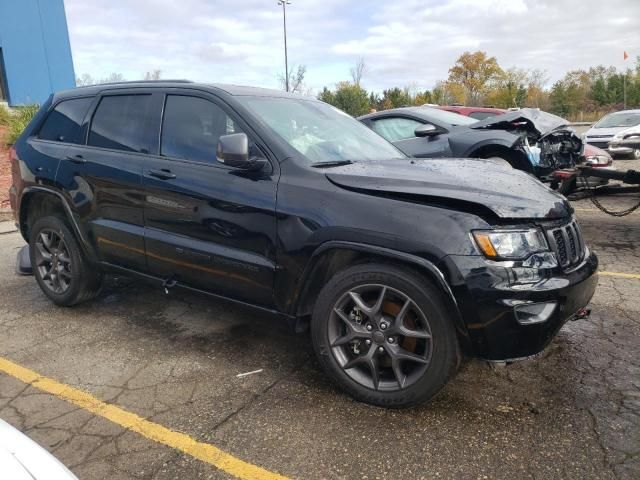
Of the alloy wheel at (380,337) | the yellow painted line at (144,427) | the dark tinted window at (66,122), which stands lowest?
the yellow painted line at (144,427)

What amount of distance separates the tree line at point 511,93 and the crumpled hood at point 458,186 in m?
34.0

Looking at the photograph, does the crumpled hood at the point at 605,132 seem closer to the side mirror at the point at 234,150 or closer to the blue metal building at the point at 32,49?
the side mirror at the point at 234,150

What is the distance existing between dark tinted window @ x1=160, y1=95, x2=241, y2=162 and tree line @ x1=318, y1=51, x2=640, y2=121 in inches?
1320

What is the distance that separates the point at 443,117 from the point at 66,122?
556 cm

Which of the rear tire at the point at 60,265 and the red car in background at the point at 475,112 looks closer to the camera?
the rear tire at the point at 60,265

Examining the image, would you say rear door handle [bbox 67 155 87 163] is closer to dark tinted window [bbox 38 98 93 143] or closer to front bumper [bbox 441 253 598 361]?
dark tinted window [bbox 38 98 93 143]

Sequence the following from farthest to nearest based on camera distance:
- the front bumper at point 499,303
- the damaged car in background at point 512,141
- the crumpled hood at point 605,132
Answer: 1. the crumpled hood at point 605,132
2. the damaged car in background at point 512,141
3. the front bumper at point 499,303

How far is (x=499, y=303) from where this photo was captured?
2428mm

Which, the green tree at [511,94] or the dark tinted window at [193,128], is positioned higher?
the green tree at [511,94]

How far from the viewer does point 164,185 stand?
135 inches

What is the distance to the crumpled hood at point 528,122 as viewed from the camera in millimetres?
6770

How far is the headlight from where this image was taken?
2.46 m

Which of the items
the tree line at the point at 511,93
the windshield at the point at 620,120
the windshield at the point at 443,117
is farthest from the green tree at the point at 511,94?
the windshield at the point at 443,117

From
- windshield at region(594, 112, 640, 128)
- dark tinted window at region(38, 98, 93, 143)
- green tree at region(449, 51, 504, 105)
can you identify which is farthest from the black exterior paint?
green tree at region(449, 51, 504, 105)
